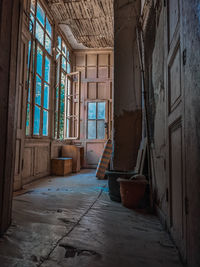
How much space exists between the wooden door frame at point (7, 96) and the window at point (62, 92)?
3.89 metres

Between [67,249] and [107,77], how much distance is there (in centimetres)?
631

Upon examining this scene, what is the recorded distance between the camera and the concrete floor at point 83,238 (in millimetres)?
1240

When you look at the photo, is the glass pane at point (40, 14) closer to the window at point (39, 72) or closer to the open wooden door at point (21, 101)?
the window at point (39, 72)

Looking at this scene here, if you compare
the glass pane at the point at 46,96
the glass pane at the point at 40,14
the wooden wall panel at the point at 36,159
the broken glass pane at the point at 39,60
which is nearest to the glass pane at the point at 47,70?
the glass pane at the point at 46,96

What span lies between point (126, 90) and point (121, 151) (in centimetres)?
101

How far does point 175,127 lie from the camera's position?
1.39 metres

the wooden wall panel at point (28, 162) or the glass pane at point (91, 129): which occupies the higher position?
the glass pane at point (91, 129)

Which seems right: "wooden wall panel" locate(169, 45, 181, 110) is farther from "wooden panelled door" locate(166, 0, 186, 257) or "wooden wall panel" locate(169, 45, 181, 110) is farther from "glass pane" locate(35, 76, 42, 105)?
"glass pane" locate(35, 76, 42, 105)

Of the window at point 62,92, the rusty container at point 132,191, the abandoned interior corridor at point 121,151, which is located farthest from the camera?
the window at point 62,92

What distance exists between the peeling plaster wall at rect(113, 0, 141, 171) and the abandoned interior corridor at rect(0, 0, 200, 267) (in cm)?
2

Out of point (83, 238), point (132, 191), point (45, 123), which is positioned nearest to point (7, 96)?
point (83, 238)

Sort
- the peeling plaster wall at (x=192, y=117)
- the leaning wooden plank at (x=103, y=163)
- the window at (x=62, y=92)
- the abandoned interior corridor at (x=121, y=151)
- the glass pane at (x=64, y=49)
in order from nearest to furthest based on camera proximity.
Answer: the peeling plaster wall at (x=192, y=117) → the abandoned interior corridor at (x=121, y=151) → the leaning wooden plank at (x=103, y=163) → the window at (x=62, y=92) → the glass pane at (x=64, y=49)

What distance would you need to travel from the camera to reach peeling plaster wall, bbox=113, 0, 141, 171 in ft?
10.5

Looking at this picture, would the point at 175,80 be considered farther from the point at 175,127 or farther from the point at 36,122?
the point at 36,122
